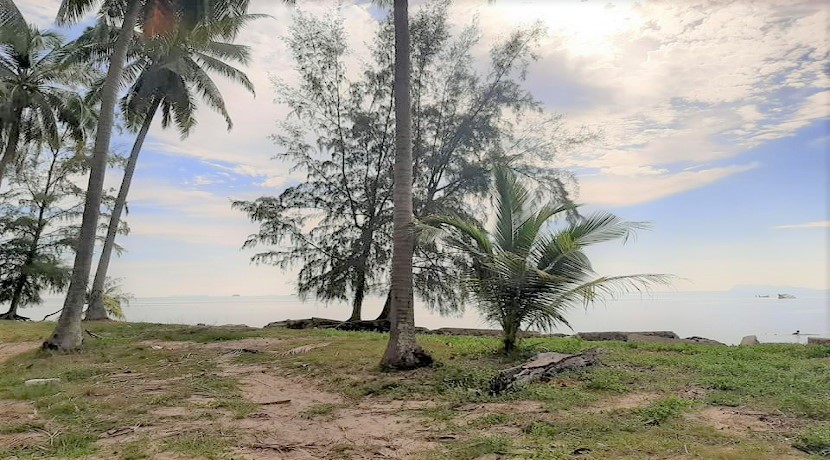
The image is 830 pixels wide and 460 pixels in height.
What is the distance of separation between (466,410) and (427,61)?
12821 mm

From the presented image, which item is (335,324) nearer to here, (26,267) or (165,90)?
(165,90)

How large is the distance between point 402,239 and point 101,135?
22.6 ft

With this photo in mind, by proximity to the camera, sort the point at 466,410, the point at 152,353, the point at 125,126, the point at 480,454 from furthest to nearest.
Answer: the point at 125,126, the point at 152,353, the point at 466,410, the point at 480,454

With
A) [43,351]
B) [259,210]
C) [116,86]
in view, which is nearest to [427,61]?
[259,210]

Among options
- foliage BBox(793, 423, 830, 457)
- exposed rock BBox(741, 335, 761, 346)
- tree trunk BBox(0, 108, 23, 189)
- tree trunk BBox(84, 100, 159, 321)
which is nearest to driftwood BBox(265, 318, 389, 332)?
tree trunk BBox(84, 100, 159, 321)

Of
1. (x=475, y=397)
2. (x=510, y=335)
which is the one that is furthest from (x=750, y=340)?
(x=475, y=397)

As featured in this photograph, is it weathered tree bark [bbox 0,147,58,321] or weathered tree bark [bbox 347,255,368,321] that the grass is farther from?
weathered tree bark [bbox 0,147,58,321]

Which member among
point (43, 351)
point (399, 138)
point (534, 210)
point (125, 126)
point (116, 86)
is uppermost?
point (125, 126)

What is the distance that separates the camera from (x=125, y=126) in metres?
18.6

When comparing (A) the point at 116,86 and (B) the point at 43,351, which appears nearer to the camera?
(B) the point at 43,351

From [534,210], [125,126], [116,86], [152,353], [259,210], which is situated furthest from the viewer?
[125,126]

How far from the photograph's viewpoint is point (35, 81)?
17766 mm

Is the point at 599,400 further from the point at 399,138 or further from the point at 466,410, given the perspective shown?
the point at 399,138

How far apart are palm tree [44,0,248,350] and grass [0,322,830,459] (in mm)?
727
